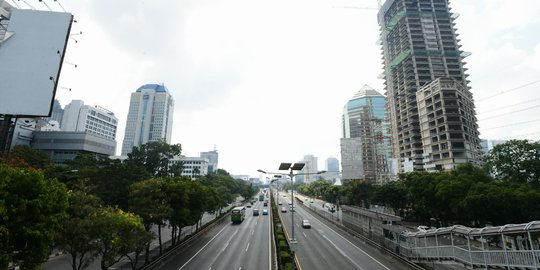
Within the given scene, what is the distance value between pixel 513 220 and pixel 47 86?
2596 inches

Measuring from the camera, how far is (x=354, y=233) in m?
41.8

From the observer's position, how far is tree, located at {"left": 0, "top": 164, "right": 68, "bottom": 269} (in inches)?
456

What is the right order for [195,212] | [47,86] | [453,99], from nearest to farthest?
[195,212] < [47,86] < [453,99]

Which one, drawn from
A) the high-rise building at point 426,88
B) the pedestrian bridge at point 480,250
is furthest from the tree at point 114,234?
the high-rise building at point 426,88

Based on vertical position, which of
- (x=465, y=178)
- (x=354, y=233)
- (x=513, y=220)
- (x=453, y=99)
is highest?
(x=453, y=99)

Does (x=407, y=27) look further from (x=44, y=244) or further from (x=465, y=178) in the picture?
(x=44, y=244)

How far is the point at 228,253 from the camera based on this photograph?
3166cm

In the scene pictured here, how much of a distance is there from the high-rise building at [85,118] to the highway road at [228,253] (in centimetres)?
15389

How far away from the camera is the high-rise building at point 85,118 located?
167875 mm

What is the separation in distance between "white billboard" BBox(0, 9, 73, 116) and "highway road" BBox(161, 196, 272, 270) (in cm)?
3082

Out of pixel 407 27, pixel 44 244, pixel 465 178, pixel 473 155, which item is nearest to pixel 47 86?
pixel 44 244

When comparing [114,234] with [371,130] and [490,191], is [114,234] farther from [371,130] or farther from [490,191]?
[371,130]

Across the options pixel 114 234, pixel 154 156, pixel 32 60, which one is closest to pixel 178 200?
pixel 114 234

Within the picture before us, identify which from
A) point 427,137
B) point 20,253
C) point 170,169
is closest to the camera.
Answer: point 20,253
